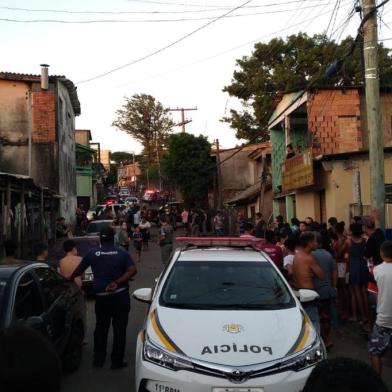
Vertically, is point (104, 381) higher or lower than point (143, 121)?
lower

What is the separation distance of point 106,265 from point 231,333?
2363 mm

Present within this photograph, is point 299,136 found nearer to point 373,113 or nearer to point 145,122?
point 373,113

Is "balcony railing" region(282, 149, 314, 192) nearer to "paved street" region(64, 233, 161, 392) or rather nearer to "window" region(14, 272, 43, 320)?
"paved street" region(64, 233, 161, 392)

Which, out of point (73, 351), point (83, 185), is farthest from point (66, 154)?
point (73, 351)

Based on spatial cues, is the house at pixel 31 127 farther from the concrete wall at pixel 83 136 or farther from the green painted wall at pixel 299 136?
the concrete wall at pixel 83 136

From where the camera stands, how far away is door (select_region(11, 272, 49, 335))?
5.19 meters

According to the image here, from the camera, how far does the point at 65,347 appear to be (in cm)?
627

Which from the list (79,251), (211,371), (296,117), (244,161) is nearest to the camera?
(211,371)

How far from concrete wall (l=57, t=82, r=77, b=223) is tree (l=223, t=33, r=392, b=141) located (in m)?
11.5

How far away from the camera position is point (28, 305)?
555cm

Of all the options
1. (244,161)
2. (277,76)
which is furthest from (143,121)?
(277,76)

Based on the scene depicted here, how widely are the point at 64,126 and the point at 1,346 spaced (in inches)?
1098

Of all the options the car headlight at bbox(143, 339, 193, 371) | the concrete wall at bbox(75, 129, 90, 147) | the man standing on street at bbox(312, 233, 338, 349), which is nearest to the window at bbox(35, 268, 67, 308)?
the car headlight at bbox(143, 339, 193, 371)

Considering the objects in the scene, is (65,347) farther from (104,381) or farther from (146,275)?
(146,275)
